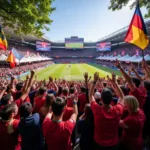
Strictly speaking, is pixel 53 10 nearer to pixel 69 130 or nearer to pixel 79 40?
pixel 69 130

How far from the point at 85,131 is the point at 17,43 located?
6997cm

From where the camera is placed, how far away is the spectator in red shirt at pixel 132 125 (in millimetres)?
2941

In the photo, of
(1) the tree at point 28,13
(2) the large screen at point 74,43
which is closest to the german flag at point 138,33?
(1) the tree at point 28,13

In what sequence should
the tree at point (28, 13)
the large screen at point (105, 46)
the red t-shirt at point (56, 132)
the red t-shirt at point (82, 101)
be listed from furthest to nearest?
1. the large screen at point (105, 46)
2. the tree at point (28, 13)
3. the red t-shirt at point (82, 101)
4. the red t-shirt at point (56, 132)

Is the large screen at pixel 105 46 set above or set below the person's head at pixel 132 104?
above

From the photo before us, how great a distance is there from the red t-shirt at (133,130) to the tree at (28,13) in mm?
10779

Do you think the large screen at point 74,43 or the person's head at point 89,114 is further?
the large screen at point 74,43

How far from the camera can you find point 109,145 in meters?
2.90

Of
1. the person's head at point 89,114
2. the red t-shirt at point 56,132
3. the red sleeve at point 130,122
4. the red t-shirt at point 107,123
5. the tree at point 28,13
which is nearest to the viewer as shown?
the red t-shirt at point 56,132

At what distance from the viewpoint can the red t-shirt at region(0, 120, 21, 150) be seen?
2804 mm

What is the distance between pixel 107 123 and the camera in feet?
9.10

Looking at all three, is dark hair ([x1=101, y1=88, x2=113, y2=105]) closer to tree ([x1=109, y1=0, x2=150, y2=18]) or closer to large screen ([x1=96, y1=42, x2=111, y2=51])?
tree ([x1=109, y1=0, x2=150, y2=18])

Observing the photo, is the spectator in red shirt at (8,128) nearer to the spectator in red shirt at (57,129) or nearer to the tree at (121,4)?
the spectator in red shirt at (57,129)

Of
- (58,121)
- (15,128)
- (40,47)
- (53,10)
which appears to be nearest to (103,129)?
(58,121)
